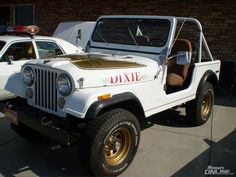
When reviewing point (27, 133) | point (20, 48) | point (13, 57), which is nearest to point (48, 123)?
point (27, 133)

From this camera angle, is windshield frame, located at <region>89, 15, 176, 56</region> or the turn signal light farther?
windshield frame, located at <region>89, 15, 176, 56</region>

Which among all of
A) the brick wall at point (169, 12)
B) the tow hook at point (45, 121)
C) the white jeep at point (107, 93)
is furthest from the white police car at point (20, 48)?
the brick wall at point (169, 12)

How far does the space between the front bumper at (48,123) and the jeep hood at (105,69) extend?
1.56 feet

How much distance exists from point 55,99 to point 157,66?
4.94 feet

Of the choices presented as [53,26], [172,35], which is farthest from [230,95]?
[53,26]

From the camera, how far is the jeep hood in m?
3.82

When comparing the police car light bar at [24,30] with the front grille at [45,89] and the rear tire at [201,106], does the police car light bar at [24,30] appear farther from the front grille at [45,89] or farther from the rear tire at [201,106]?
the rear tire at [201,106]

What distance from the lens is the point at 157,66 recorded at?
4.78 metres

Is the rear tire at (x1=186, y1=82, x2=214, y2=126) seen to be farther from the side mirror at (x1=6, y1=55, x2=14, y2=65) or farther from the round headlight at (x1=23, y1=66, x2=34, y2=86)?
the side mirror at (x1=6, y1=55, x2=14, y2=65)

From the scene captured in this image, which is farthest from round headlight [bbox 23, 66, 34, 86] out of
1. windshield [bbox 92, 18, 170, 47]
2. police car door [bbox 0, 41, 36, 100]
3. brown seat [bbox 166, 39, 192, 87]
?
police car door [bbox 0, 41, 36, 100]

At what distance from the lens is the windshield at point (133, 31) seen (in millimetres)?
5148

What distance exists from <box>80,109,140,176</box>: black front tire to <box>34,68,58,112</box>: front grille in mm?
601

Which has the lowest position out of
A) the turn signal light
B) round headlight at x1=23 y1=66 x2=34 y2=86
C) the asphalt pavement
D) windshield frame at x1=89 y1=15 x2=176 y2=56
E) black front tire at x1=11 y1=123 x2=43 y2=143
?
the asphalt pavement

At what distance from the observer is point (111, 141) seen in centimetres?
400
